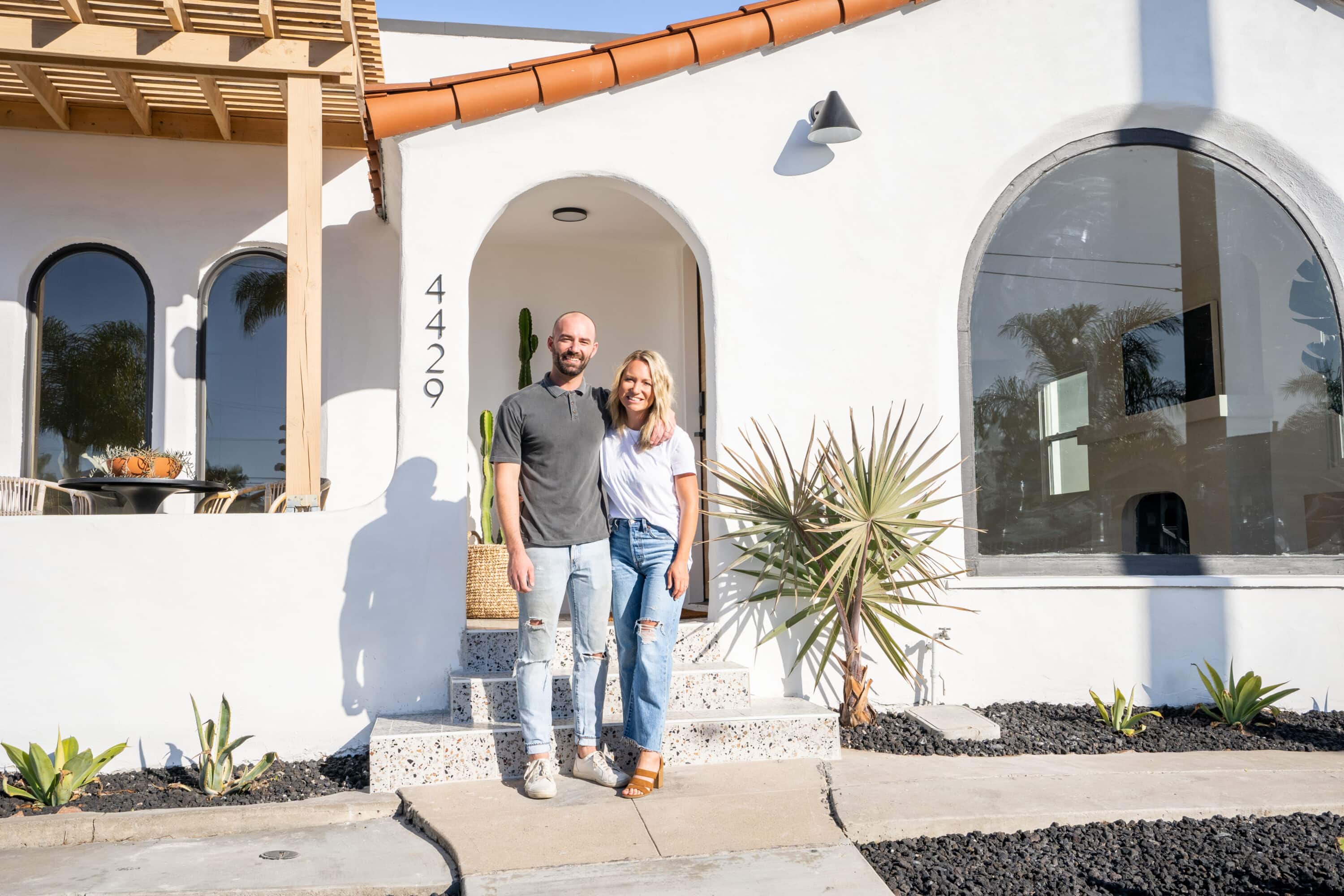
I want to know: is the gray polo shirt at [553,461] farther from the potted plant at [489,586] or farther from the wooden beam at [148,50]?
the wooden beam at [148,50]

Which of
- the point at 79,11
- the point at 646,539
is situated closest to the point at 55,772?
the point at 646,539

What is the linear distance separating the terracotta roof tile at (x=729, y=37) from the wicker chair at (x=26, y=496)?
14.4ft

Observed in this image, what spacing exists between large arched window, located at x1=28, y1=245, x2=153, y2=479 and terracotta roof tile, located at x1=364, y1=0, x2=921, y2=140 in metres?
2.98

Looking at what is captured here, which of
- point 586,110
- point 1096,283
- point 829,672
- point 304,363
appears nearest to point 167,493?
point 304,363

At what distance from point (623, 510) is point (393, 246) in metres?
3.83

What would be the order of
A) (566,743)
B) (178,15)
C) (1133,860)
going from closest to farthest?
(1133,860) → (566,743) → (178,15)

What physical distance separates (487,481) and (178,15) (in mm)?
3083

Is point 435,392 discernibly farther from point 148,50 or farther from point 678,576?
point 148,50

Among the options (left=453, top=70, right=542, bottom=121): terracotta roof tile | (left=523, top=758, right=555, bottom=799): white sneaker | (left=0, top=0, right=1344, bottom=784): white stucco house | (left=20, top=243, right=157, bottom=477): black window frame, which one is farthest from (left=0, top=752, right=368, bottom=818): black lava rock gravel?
(left=453, top=70, right=542, bottom=121): terracotta roof tile

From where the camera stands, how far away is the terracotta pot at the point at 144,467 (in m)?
5.71

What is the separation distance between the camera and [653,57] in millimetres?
5312

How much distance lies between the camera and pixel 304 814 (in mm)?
3971

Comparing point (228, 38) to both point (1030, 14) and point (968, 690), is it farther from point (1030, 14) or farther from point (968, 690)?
point (968, 690)

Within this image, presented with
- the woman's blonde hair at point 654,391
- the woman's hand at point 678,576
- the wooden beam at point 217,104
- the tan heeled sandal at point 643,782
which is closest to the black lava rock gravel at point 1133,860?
the tan heeled sandal at point 643,782
